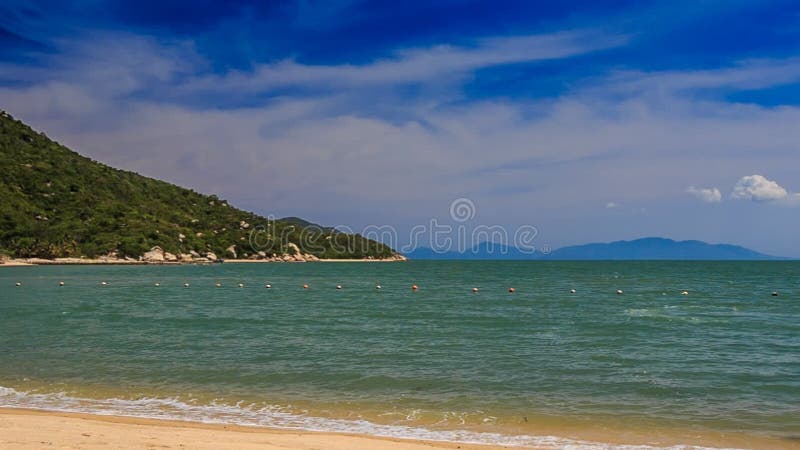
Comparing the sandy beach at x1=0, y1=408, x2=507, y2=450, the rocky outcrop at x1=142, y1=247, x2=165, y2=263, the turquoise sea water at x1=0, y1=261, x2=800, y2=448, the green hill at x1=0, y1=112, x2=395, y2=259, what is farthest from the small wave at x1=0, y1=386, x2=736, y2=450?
the rocky outcrop at x1=142, y1=247, x2=165, y2=263

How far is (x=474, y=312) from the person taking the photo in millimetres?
39875

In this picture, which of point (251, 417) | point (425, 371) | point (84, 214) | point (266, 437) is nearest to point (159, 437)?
point (266, 437)

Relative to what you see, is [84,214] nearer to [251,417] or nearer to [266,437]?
[251,417]

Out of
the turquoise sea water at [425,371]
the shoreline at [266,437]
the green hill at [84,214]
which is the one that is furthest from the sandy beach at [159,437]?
the green hill at [84,214]

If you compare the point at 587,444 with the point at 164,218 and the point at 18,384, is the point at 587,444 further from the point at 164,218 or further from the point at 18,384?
the point at 164,218

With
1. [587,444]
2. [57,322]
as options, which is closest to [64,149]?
[57,322]

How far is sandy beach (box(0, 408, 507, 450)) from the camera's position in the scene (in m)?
10.1

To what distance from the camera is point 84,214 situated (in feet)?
468

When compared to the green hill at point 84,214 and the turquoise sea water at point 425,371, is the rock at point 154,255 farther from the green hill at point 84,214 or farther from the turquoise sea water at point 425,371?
the turquoise sea water at point 425,371

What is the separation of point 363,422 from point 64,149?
613ft

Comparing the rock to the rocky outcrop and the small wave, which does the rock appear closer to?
the rocky outcrop

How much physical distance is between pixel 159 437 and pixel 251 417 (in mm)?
3386

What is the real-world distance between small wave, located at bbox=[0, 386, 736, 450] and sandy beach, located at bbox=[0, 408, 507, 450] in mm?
608

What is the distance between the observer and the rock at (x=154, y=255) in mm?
143750
